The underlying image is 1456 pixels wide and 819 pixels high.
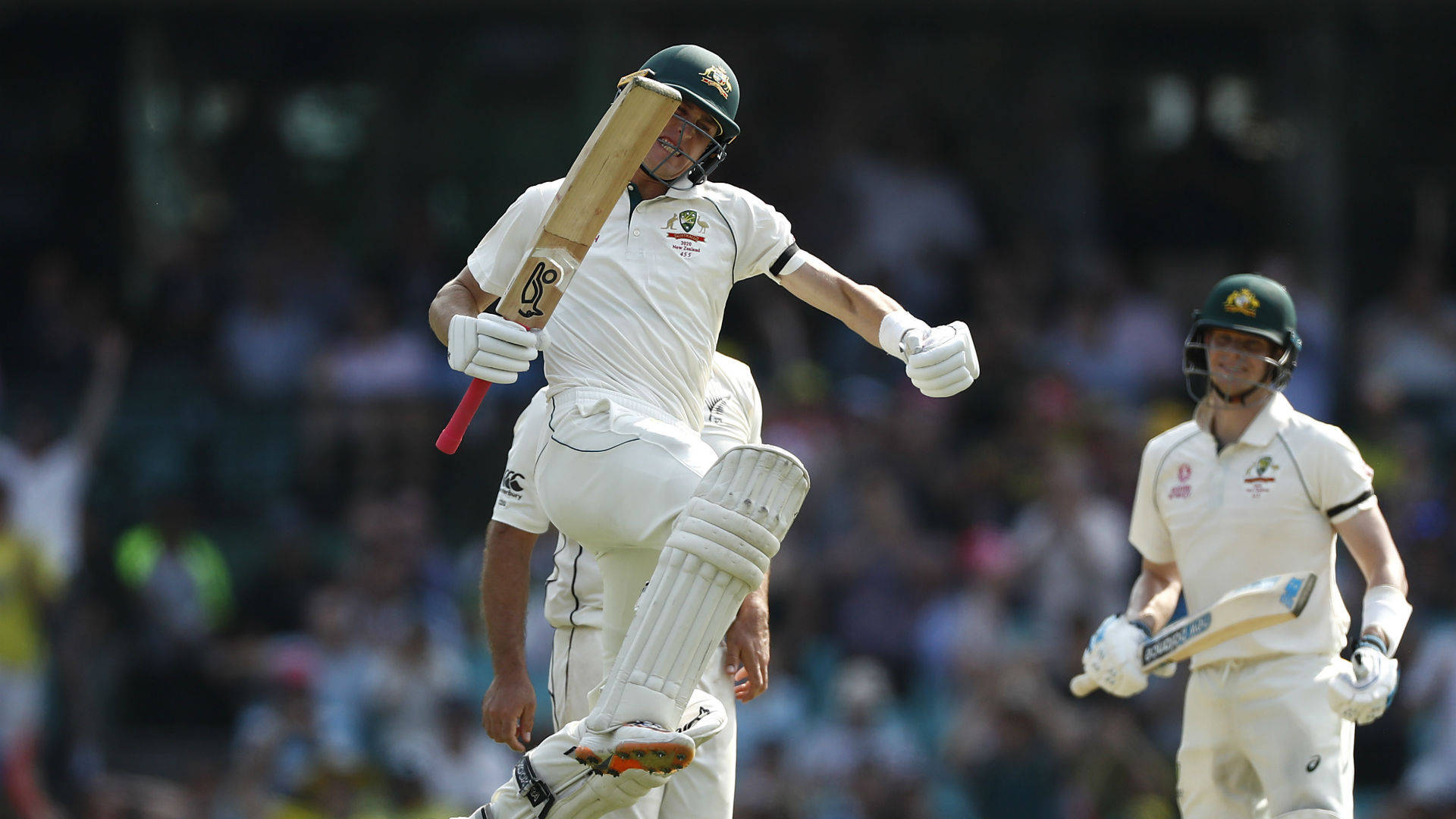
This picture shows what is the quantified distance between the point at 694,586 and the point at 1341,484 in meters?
2.18

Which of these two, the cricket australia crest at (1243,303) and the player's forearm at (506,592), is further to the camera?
the cricket australia crest at (1243,303)

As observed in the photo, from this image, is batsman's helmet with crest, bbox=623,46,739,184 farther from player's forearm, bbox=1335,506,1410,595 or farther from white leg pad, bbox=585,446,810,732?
player's forearm, bbox=1335,506,1410,595

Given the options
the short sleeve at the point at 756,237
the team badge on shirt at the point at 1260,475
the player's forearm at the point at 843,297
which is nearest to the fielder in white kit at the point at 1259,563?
the team badge on shirt at the point at 1260,475

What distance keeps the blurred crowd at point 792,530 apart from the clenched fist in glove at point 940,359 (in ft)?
15.3

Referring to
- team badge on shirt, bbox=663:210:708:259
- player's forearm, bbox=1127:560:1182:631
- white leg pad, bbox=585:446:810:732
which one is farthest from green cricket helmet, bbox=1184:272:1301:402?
white leg pad, bbox=585:446:810:732

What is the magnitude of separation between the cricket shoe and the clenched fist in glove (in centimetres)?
108

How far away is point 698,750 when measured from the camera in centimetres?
525

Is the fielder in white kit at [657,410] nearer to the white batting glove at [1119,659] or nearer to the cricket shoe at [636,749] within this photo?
the cricket shoe at [636,749]

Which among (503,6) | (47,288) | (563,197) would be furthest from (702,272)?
(47,288)

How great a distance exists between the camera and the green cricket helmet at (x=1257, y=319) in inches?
226

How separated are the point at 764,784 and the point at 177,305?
16.9ft

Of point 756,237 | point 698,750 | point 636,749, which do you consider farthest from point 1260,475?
point 636,749

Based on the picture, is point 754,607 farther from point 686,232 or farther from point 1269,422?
point 1269,422

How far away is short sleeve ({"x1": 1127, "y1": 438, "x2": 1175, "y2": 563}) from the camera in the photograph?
5938mm
